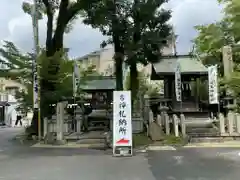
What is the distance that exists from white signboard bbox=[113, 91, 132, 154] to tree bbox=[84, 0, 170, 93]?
5.99 metres

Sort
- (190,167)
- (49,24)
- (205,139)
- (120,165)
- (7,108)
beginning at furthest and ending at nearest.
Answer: (7,108) → (49,24) → (205,139) → (120,165) → (190,167)

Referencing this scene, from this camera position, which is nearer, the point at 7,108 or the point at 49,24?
the point at 49,24

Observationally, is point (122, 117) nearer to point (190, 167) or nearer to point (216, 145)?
point (190, 167)

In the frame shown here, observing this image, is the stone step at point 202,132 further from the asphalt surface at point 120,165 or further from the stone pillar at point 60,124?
the stone pillar at point 60,124

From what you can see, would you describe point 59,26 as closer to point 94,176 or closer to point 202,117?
point 202,117

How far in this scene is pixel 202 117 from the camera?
78.5 ft

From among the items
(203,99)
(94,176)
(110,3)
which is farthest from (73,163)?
(203,99)

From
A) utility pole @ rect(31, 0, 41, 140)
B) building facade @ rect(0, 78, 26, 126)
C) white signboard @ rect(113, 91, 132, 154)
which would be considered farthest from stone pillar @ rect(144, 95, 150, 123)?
building facade @ rect(0, 78, 26, 126)

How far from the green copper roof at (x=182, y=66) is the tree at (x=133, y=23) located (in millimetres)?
3840

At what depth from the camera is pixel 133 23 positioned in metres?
18.8

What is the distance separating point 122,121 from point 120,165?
2211 mm

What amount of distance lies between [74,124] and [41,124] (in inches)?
85.4

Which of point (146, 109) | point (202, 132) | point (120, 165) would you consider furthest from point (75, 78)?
point (120, 165)

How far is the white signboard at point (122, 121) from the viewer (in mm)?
12492
